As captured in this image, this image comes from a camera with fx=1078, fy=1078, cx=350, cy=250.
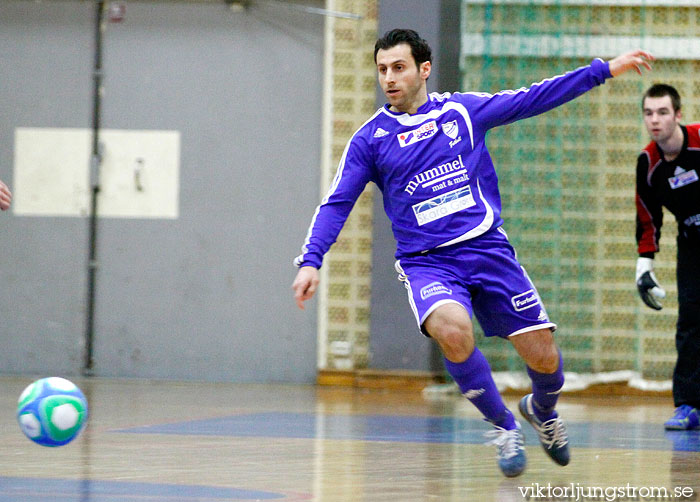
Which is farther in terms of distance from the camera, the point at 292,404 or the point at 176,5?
the point at 176,5

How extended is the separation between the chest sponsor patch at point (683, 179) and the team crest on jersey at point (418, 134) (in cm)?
246

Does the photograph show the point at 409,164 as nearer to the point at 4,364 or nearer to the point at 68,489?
the point at 68,489

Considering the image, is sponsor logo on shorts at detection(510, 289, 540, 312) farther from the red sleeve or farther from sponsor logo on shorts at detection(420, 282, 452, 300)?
the red sleeve

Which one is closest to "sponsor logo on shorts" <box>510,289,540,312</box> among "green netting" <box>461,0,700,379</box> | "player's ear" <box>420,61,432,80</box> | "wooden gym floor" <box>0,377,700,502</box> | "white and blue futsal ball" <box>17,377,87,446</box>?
"wooden gym floor" <box>0,377,700,502</box>

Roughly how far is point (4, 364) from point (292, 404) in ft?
11.0

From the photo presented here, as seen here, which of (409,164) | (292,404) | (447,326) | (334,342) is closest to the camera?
(447,326)

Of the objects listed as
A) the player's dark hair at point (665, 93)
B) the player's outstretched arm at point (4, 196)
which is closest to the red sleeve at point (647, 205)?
the player's dark hair at point (665, 93)

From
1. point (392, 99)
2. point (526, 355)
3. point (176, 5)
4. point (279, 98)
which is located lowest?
point (526, 355)

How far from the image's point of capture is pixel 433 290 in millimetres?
4355

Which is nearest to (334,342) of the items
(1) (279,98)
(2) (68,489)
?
(1) (279,98)

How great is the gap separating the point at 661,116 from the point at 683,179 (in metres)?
0.43

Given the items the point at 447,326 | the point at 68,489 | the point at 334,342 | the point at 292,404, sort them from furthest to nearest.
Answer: the point at 334,342
the point at 292,404
the point at 447,326
the point at 68,489

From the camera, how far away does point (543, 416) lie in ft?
15.2

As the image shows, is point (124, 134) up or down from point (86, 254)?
up
